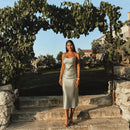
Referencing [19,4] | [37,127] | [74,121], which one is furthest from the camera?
[19,4]

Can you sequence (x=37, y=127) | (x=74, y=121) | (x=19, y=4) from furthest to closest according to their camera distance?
(x=19, y=4), (x=74, y=121), (x=37, y=127)

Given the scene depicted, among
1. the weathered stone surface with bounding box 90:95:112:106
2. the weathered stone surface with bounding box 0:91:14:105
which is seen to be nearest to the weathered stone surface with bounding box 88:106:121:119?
the weathered stone surface with bounding box 90:95:112:106

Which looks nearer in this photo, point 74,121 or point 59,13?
point 74,121

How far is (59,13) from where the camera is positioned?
16.2ft

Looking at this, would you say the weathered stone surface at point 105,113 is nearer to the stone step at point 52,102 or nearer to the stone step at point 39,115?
the stone step at point 39,115

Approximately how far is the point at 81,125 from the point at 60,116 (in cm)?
79

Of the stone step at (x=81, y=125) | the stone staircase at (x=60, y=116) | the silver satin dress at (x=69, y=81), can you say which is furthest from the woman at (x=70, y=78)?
the stone staircase at (x=60, y=116)

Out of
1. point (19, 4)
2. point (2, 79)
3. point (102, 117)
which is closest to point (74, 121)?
point (102, 117)

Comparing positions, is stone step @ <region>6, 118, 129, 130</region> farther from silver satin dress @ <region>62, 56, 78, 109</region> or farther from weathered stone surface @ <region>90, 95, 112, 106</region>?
weathered stone surface @ <region>90, 95, 112, 106</region>

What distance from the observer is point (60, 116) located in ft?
14.8

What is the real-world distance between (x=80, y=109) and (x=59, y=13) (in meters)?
3.35

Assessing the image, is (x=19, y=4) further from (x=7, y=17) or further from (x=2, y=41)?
(x=2, y=41)

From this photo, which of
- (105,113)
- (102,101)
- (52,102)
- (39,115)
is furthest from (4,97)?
(102,101)

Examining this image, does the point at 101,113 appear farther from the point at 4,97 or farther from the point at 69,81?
the point at 4,97
